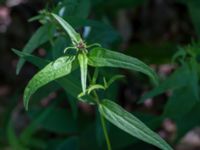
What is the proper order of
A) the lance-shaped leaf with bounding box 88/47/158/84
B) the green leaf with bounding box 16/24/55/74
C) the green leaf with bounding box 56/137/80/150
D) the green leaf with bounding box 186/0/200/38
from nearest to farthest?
the lance-shaped leaf with bounding box 88/47/158/84
the green leaf with bounding box 16/24/55/74
the green leaf with bounding box 56/137/80/150
the green leaf with bounding box 186/0/200/38

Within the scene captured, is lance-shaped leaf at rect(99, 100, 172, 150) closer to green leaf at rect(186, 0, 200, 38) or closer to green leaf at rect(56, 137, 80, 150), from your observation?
green leaf at rect(56, 137, 80, 150)

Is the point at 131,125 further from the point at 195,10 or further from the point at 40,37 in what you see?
the point at 195,10

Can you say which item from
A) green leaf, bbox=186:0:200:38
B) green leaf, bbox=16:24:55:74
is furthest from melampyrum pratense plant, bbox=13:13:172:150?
green leaf, bbox=186:0:200:38

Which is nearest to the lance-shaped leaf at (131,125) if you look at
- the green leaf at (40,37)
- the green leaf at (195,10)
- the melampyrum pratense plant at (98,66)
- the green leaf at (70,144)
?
the melampyrum pratense plant at (98,66)

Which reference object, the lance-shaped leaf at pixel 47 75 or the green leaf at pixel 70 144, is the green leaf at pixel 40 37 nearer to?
the lance-shaped leaf at pixel 47 75

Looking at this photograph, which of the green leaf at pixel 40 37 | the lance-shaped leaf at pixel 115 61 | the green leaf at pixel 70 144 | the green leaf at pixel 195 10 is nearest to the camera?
the lance-shaped leaf at pixel 115 61

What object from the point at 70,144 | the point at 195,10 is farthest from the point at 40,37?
the point at 195,10
